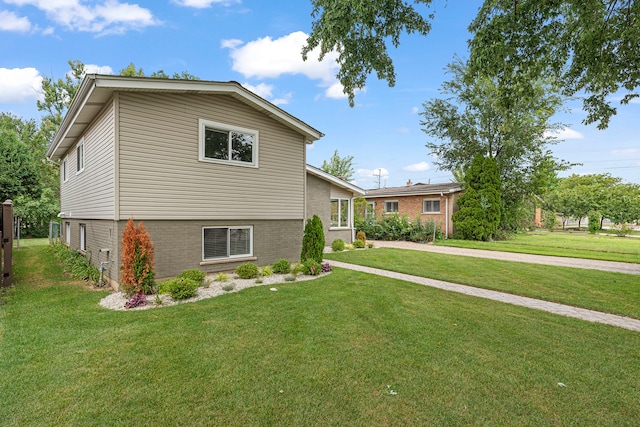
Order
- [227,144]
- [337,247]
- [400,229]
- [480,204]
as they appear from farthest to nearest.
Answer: [400,229] → [480,204] → [337,247] → [227,144]

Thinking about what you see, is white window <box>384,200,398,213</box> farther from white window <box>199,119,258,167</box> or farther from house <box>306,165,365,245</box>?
white window <box>199,119,258,167</box>

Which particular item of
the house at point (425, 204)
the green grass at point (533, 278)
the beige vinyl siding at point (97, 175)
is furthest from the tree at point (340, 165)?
the beige vinyl siding at point (97, 175)

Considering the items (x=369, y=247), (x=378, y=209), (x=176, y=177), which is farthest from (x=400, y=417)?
(x=378, y=209)

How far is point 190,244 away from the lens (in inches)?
319

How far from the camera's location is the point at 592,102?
774cm

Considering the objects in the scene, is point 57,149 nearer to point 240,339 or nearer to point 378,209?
point 240,339

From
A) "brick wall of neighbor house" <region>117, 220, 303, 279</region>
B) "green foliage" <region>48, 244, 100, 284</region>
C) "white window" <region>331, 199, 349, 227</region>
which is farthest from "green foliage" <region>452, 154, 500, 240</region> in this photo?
"green foliage" <region>48, 244, 100, 284</region>

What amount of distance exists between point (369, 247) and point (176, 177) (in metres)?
10.7

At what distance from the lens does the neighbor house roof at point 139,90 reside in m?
6.89

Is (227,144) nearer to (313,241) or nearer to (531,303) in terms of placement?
(313,241)

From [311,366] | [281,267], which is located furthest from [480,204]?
[311,366]

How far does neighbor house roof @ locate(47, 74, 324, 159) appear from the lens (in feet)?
22.6

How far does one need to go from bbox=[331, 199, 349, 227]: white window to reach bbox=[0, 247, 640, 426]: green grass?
37.1 feet

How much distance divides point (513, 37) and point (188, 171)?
8.04 metres
